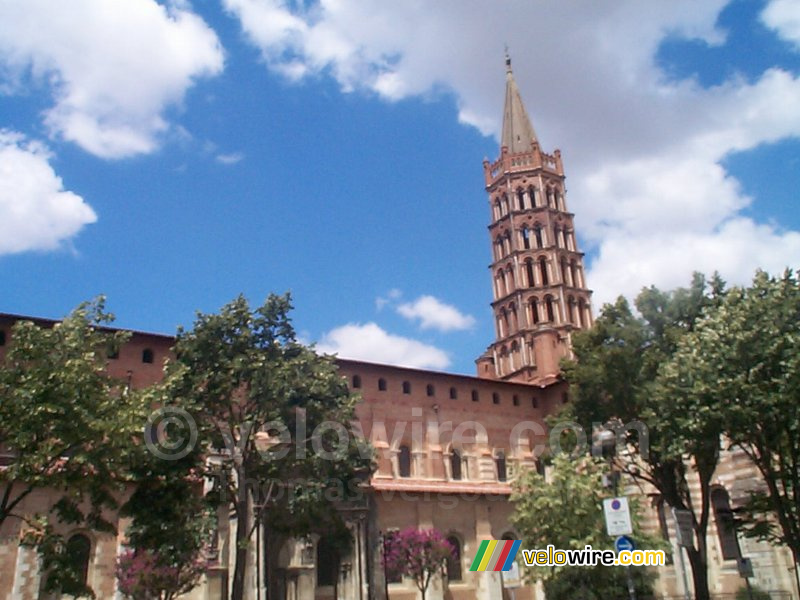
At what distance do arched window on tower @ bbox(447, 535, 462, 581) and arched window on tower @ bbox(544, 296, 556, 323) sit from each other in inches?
1299

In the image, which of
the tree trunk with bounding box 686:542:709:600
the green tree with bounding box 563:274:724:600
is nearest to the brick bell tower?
the green tree with bounding box 563:274:724:600

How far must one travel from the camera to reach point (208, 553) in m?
31.9

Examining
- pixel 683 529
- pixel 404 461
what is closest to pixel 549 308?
pixel 404 461

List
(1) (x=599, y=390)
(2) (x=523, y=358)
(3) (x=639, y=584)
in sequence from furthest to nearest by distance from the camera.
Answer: (2) (x=523, y=358) < (3) (x=639, y=584) < (1) (x=599, y=390)

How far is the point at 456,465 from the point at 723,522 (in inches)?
670

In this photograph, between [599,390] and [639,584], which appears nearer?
[599,390]

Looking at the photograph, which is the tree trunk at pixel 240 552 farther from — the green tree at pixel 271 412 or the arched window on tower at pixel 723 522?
the arched window on tower at pixel 723 522

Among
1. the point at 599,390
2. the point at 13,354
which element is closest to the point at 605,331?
the point at 599,390

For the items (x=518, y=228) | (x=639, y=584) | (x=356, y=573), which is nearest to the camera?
(x=639, y=584)

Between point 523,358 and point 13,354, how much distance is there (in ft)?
179

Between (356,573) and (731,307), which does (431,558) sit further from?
(731,307)

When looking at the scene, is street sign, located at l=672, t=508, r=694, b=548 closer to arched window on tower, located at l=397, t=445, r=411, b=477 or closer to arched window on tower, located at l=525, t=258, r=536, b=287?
arched window on tower, located at l=397, t=445, r=411, b=477

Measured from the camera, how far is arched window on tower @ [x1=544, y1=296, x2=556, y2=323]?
71.8 meters

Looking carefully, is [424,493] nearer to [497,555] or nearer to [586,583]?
[586,583]
